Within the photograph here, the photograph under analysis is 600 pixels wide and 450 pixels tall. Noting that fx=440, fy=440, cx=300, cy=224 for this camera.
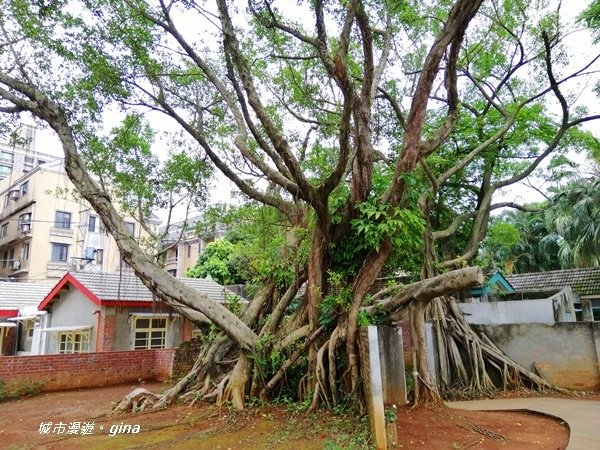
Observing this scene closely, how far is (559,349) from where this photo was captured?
9.22 m

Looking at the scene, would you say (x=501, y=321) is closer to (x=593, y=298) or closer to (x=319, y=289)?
(x=593, y=298)

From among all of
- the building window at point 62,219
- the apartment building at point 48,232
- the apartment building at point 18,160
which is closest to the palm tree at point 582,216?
the apartment building at point 48,232

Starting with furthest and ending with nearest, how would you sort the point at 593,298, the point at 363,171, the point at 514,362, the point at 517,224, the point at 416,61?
the point at 517,224
the point at 593,298
the point at 416,61
the point at 514,362
the point at 363,171

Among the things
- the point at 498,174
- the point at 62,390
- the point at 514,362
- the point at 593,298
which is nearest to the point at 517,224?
the point at 593,298

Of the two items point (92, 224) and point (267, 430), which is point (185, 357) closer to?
point (267, 430)

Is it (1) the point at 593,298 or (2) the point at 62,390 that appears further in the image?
(1) the point at 593,298

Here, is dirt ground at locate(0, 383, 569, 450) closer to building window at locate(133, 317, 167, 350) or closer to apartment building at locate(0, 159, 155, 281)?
building window at locate(133, 317, 167, 350)

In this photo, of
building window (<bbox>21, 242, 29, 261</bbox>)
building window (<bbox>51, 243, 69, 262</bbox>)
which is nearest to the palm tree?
building window (<bbox>51, 243, 69, 262</bbox>)

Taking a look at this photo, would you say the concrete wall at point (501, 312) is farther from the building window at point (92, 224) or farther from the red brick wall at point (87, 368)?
the building window at point (92, 224)

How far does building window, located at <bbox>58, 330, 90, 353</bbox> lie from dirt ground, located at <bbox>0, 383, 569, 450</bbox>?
6195 mm

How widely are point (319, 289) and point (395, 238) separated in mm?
1391

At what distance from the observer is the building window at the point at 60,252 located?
24703mm

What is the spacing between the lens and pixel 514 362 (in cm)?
941

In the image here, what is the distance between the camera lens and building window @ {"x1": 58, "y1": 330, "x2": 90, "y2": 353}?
12895 mm
